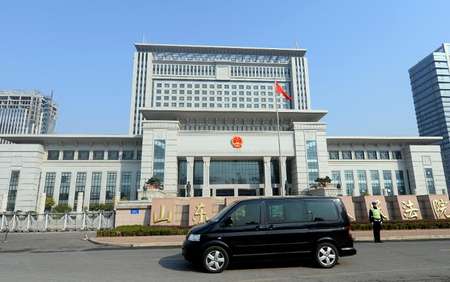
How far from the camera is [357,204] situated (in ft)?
67.5

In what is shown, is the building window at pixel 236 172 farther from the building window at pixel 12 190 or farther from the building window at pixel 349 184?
the building window at pixel 12 190

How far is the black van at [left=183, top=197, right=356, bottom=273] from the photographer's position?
716 cm

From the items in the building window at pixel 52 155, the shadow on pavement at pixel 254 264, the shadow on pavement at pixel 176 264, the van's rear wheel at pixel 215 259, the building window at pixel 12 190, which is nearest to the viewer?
the van's rear wheel at pixel 215 259

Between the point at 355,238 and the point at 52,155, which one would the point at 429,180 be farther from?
the point at 52,155

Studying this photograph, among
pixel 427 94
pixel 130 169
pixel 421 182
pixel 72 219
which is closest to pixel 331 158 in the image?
pixel 421 182

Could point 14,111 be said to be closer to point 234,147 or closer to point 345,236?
point 234,147

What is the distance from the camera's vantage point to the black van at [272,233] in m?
7.16

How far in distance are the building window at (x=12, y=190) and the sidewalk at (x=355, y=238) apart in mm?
46612

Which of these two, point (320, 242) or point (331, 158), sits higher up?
point (331, 158)

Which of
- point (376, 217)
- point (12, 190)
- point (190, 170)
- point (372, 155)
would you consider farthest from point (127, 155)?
point (376, 217)

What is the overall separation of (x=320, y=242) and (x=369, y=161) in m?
59.9

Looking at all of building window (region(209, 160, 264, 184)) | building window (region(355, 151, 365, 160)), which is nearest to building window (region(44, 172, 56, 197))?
building window (region(209, 160, 264, 184))

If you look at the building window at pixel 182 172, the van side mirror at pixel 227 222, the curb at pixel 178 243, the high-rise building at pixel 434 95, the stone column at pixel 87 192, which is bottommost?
the curb at pixel 178 243

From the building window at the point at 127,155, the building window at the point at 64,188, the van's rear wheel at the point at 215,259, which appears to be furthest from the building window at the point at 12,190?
the van's rear wheel at the point at 215,259
